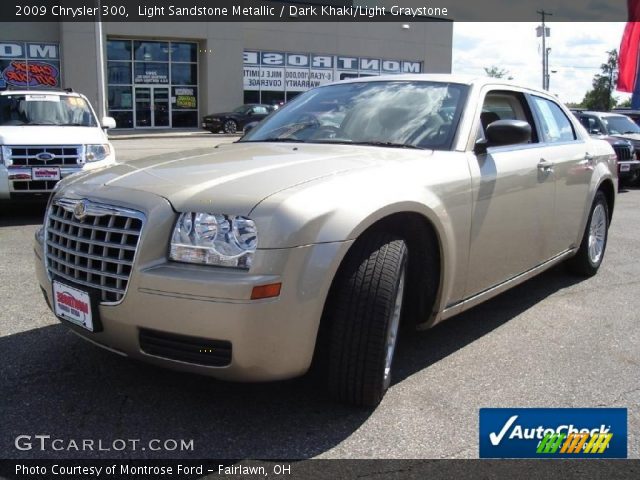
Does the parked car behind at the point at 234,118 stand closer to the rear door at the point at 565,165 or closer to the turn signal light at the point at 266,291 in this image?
the rear door at the point at 565,165

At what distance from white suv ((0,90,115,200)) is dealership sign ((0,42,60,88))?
22.6 metres

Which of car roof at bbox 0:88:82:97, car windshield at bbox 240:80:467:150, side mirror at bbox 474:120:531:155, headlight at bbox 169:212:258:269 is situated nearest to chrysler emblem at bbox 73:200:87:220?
headlight at bbox 169:212:258:269

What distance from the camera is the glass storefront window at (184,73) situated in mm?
33875

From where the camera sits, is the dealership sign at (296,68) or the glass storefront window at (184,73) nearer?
the glass storefront window at (184,73)

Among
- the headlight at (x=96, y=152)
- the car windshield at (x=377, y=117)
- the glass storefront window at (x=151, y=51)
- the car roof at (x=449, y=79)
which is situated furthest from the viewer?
the glass storefront window at (x=151, y=51)

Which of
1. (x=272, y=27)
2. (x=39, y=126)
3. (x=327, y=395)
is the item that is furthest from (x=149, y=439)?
(x=272, y=27)

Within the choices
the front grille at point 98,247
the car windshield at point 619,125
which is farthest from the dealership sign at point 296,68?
the front grille at point 98,247

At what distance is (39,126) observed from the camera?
898 cm

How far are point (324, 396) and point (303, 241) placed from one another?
95 centimetres

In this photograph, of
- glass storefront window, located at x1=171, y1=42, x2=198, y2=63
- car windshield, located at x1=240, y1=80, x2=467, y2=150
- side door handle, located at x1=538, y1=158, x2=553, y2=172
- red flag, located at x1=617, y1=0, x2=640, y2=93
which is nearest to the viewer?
car windshield, located at x1=240, y1=80, x2=467, y2=150

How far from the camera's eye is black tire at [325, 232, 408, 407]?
2904 mm

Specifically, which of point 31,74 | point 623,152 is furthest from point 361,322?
point 31,74

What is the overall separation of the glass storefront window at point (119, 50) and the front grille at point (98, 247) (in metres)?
31.4

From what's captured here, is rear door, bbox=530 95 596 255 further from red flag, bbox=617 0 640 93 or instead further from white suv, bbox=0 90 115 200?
red flag, bbox=617 0 640 93
